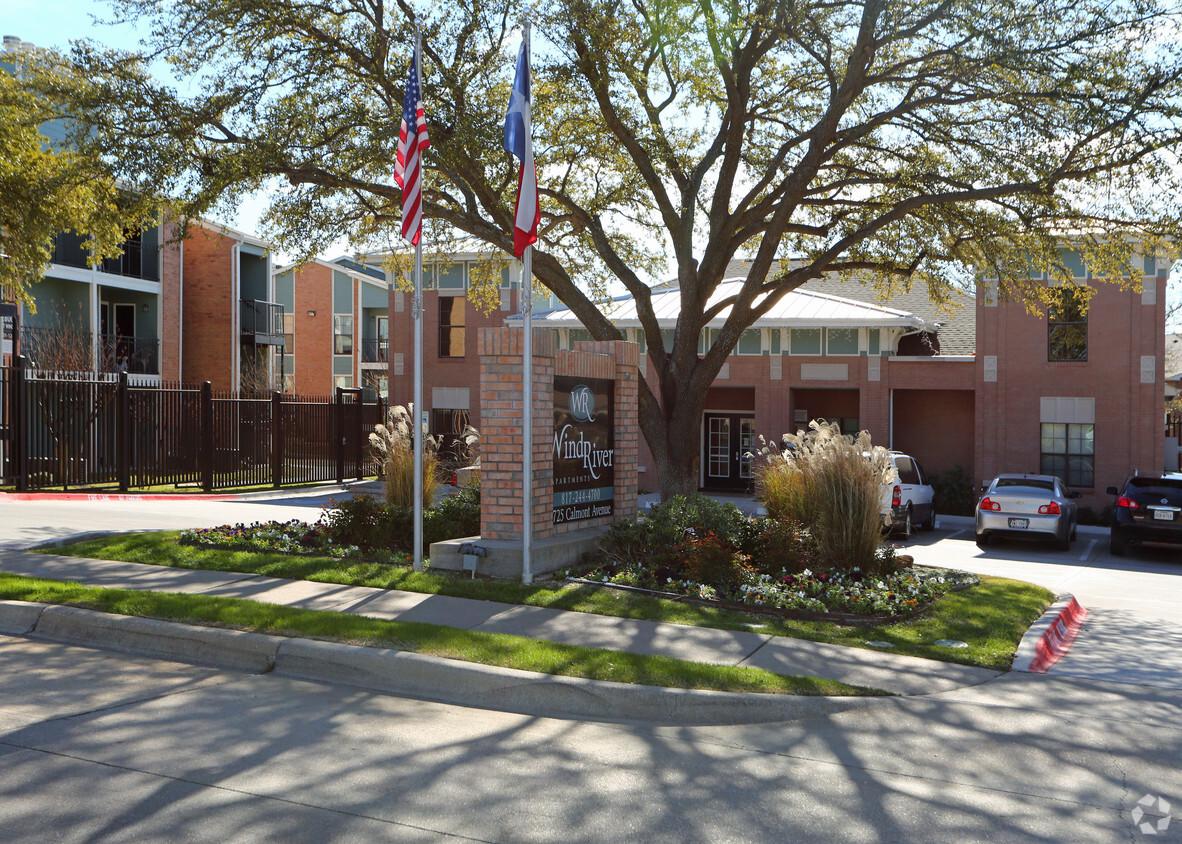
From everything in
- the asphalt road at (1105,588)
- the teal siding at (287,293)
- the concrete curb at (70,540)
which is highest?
the teal siding at (287,293)

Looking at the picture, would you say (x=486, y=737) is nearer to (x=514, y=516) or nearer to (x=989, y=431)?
(x=514, y=516)

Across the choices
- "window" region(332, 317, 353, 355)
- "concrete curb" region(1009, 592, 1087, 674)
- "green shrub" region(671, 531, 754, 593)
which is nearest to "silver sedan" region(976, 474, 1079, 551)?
"concrete curb" region(1009, 592, 1087, 674)

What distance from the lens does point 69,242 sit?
3033 cm

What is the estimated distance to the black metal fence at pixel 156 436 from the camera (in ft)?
66.9

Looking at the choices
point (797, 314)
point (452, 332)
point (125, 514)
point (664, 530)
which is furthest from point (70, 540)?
point (452, 332)

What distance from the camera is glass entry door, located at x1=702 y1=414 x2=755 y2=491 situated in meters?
29.3

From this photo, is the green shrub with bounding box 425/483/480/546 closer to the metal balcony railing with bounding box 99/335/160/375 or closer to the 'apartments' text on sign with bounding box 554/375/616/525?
the 'apartments' text on sign with bounding box 554/375/616/525

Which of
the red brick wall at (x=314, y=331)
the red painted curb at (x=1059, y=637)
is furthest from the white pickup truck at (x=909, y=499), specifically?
the red brick wall at (x=314, y=331)

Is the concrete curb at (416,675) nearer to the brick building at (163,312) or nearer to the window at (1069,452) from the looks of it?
the brick building at (163,312)

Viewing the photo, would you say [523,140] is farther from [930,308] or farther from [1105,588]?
[930,308]

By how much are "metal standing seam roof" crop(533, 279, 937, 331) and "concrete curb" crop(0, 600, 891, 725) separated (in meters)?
17.1

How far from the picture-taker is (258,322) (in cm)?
3616

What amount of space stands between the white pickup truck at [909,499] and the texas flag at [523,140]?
11225mm

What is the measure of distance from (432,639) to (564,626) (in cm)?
127
